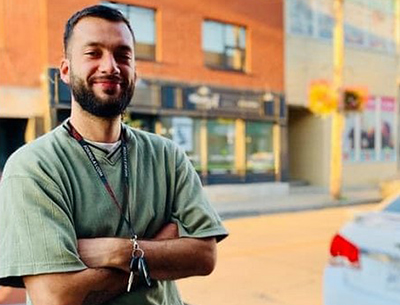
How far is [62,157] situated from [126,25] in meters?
0.49

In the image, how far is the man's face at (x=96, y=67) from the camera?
162 cm

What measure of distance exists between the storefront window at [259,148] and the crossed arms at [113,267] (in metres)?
16.9

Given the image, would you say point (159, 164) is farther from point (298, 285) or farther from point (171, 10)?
point (171, 10)

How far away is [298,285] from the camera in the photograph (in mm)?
6414

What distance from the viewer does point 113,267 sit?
60.7 inches

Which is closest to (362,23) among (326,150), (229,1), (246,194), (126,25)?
(326,150)

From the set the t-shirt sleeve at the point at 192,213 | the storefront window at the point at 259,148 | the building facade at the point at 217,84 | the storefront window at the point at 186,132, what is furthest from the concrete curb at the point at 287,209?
the t-shirt sleeve at the point at 192,213

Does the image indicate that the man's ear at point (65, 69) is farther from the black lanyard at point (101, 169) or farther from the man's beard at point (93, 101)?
the black lanyard at point (101, 169)

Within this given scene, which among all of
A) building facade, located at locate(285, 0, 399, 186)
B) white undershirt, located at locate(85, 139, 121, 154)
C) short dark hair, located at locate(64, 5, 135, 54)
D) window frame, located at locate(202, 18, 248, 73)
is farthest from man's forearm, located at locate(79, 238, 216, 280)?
building facade, located at locate(285, 0, 399, 186)

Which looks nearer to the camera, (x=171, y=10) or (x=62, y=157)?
(x=62, y=157)

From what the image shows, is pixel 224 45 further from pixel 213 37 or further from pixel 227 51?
pixel 213 37

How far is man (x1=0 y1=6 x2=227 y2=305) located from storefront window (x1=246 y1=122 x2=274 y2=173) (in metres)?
16.8

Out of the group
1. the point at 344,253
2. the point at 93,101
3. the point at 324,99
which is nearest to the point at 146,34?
the point at 324,99

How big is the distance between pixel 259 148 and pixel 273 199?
2351 millimetres
